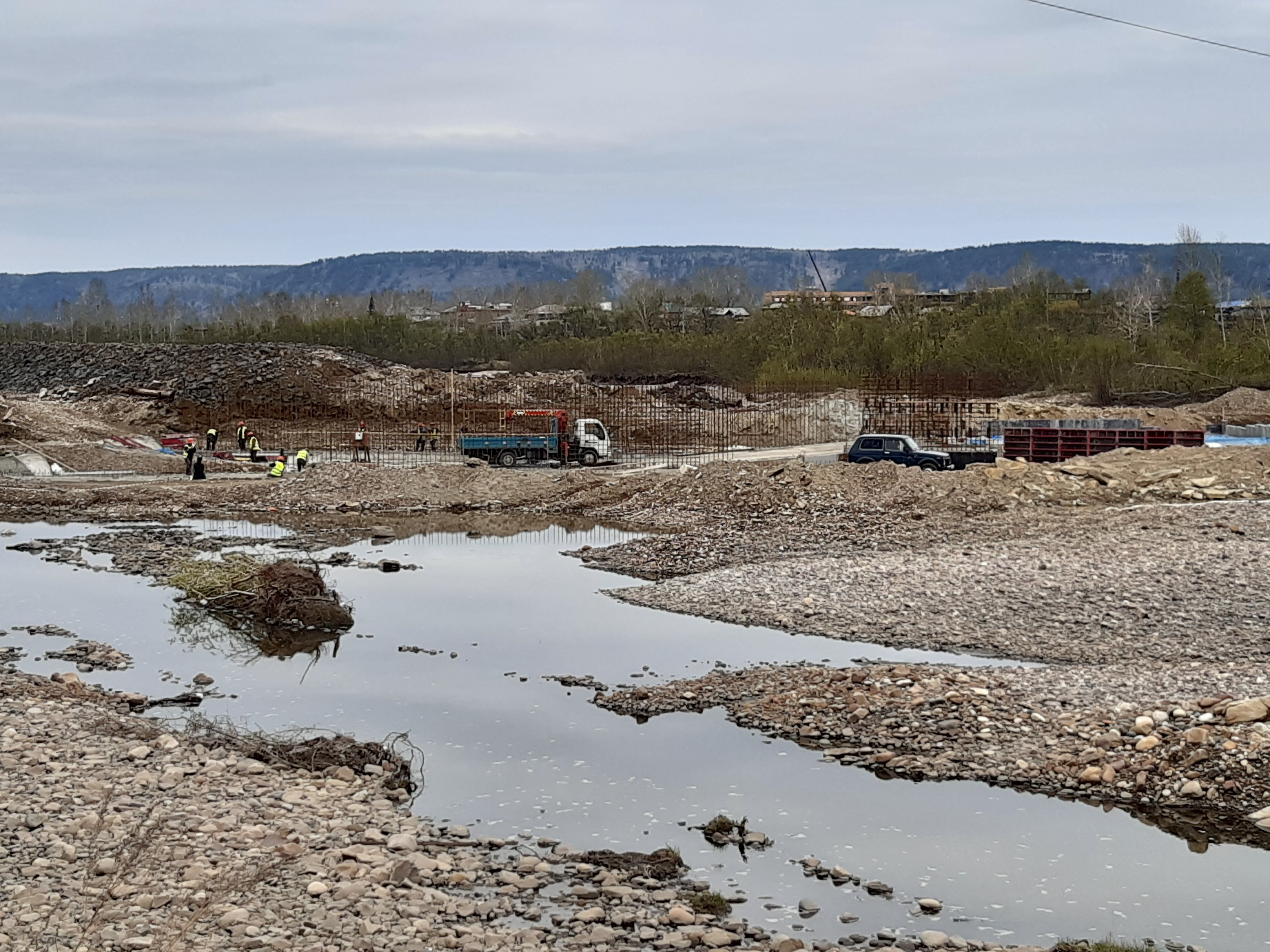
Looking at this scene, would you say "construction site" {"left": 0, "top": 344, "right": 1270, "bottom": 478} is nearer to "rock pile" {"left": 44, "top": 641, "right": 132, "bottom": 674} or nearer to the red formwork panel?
the red formwork panel

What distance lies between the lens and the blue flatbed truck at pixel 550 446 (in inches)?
1713

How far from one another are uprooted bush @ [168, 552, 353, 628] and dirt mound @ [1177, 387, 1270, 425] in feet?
130

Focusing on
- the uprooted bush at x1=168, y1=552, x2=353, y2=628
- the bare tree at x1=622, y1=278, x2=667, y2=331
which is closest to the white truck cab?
the uprooted bush at x1=168, y1=552, x2=353, y2=628

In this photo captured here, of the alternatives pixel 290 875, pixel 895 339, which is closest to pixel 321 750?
pixel 290 875

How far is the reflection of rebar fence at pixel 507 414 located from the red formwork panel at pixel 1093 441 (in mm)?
14385

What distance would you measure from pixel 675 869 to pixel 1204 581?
13.0 m

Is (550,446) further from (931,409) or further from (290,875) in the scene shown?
(290,875)

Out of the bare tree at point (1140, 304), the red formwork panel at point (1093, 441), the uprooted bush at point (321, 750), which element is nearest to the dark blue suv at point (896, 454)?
the red formwork panel at point (1093, 441)

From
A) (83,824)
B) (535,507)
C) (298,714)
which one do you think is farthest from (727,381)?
→ (83,824)

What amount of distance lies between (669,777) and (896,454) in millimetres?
25301

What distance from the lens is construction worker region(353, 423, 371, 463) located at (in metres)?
47.3

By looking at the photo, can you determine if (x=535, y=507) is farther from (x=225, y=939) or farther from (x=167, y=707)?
(x=225, y=939)

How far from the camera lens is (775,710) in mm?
14453

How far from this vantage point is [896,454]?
36.7 metres
